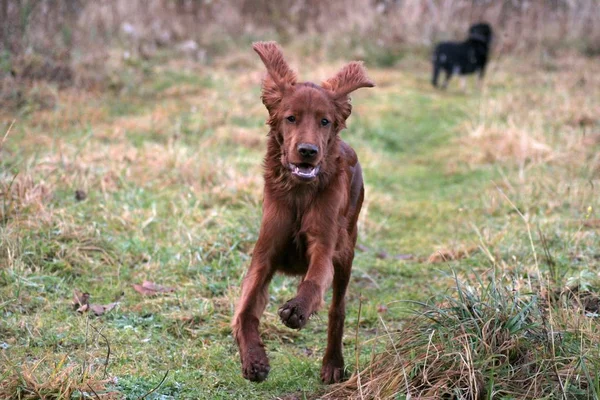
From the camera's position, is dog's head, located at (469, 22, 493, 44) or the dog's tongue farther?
dog's head, located at (469, 22, 493, 44)

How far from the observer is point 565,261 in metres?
4.52

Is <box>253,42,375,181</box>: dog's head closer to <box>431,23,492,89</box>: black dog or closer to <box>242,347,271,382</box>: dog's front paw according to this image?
<box>242,347,271,382</box>: dog's front paw

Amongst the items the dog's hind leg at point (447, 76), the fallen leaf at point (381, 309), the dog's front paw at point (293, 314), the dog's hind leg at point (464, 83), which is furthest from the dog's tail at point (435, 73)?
the dog's front paw at point (293, 314)

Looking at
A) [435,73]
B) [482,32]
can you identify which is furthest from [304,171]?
[482,32]

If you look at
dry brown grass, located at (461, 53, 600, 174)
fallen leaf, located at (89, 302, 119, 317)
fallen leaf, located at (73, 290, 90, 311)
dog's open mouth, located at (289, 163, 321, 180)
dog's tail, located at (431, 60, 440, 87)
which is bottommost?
dog's tail, located at (431, 60, 440, 87)

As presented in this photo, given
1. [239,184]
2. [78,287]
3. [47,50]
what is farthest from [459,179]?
[47,50]

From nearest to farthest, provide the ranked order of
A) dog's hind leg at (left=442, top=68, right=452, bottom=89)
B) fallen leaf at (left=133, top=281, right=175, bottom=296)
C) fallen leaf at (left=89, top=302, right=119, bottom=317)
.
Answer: fallen leaf at (left=89, top=302, right=119, bottom=317)
fallen leaf at (left=133, top=281, right=175, bottom=296)
dog's hind leg at (left=442, top=68, right=452, bottom=89)

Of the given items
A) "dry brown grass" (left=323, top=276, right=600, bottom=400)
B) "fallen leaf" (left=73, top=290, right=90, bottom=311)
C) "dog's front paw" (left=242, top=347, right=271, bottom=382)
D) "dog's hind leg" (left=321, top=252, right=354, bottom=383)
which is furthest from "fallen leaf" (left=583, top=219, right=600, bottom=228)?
"fallen leaf" (left=73, top=290, right=90, bottom=311)

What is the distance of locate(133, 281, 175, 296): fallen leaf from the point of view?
4418mm

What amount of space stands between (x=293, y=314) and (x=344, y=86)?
121 centimetres

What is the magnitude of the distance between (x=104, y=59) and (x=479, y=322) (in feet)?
23.9

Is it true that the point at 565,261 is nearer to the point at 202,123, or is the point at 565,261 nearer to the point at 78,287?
the point at 78,287

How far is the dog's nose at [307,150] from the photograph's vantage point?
3.19 m

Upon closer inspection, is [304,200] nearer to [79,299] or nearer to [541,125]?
Result: [79,299]
